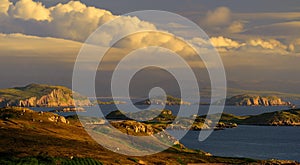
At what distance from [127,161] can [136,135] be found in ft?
237

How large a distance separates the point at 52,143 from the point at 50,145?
13.4ft

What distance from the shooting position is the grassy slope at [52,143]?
107125 millimetres

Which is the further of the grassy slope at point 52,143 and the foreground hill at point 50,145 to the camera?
the grassy slope at point 52,143

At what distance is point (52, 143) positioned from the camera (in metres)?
120

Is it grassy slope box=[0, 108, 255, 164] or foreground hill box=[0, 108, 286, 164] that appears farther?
grassy slope box=[0, 108, 255, 164]

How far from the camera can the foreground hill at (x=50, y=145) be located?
4080 inches

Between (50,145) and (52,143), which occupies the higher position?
(52,143)

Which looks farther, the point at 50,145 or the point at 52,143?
the point at 52,143

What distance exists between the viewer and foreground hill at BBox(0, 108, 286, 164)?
104 metres

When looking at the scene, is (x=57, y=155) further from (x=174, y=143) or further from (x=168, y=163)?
(x=174, y=143)

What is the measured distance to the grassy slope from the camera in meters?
107

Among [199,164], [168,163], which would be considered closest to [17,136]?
[168,163]

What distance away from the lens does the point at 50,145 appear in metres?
116

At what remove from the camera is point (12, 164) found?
297 ft
